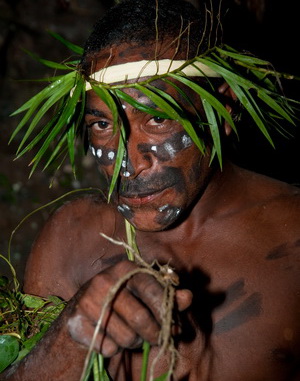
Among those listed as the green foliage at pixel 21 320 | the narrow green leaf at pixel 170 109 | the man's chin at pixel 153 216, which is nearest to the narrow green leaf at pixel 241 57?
the narrow green leaf at pixel 170 109

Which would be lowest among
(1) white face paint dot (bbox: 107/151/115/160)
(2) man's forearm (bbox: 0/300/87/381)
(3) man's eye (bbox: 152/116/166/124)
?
(2) man's forearm (bbox: 0/300/87/381)

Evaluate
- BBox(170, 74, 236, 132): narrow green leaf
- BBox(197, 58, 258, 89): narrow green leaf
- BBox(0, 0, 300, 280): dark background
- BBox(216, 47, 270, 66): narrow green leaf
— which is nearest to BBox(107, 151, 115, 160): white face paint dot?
BBox(170, 74, 236, 132): narrow green leaf

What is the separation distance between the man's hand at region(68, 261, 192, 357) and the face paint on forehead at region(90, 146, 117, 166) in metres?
0.61

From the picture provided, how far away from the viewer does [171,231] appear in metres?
2.00

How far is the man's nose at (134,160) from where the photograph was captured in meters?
1.68

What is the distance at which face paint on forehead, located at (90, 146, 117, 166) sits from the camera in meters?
1.75

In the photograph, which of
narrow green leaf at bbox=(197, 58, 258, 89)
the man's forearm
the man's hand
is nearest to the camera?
the man's hand

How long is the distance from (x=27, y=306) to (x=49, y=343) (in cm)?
61

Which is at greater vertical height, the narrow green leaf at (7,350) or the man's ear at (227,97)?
the man's ear at (227,97)

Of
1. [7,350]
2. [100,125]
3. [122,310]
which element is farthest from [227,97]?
[7,350]

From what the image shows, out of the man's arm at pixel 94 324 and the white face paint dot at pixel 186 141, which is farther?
the white face paint dot at pixel 186 141

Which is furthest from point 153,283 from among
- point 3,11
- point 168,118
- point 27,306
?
point 3,11

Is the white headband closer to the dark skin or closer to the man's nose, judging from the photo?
the dark skin

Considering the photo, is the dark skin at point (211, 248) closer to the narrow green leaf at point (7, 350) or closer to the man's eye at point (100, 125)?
the man's eye at point (100, 125)
